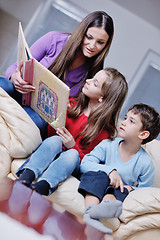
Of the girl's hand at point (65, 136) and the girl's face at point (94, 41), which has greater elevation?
the girl's face at point (94, 41)

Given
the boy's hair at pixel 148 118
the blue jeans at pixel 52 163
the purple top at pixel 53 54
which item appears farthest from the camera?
the purple top at pixel 53 54

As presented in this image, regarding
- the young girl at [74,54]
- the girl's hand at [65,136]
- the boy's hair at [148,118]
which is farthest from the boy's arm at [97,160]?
the young girl at [74,54]

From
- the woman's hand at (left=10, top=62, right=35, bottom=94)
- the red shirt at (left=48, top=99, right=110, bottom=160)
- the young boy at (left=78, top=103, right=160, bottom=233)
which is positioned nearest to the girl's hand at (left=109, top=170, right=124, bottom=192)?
the young boy at (left=78, top=103, right=160, bottom=233)

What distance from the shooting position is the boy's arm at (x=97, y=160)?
151 centimetres

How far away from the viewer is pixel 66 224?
3.26ft

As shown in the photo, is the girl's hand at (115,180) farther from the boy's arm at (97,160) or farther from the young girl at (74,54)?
the young girl at (74,54)

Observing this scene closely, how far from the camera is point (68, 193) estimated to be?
4.62ft

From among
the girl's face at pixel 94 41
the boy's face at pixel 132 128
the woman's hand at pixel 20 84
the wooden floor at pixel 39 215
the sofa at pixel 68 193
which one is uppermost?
the girl's face at pixel 94 41

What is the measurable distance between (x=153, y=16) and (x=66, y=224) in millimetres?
2184

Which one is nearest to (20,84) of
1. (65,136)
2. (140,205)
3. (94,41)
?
(65,136)

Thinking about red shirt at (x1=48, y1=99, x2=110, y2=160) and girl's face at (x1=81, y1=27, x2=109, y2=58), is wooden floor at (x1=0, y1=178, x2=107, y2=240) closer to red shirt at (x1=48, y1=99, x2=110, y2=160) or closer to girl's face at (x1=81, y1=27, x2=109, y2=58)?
red shirt at (x1=48, y1=99, x2=110, y2=160)

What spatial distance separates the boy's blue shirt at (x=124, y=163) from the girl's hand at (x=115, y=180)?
0.07 metres

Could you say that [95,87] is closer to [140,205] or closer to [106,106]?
[106,106]

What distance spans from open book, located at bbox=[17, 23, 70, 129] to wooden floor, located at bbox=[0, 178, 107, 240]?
539mm
